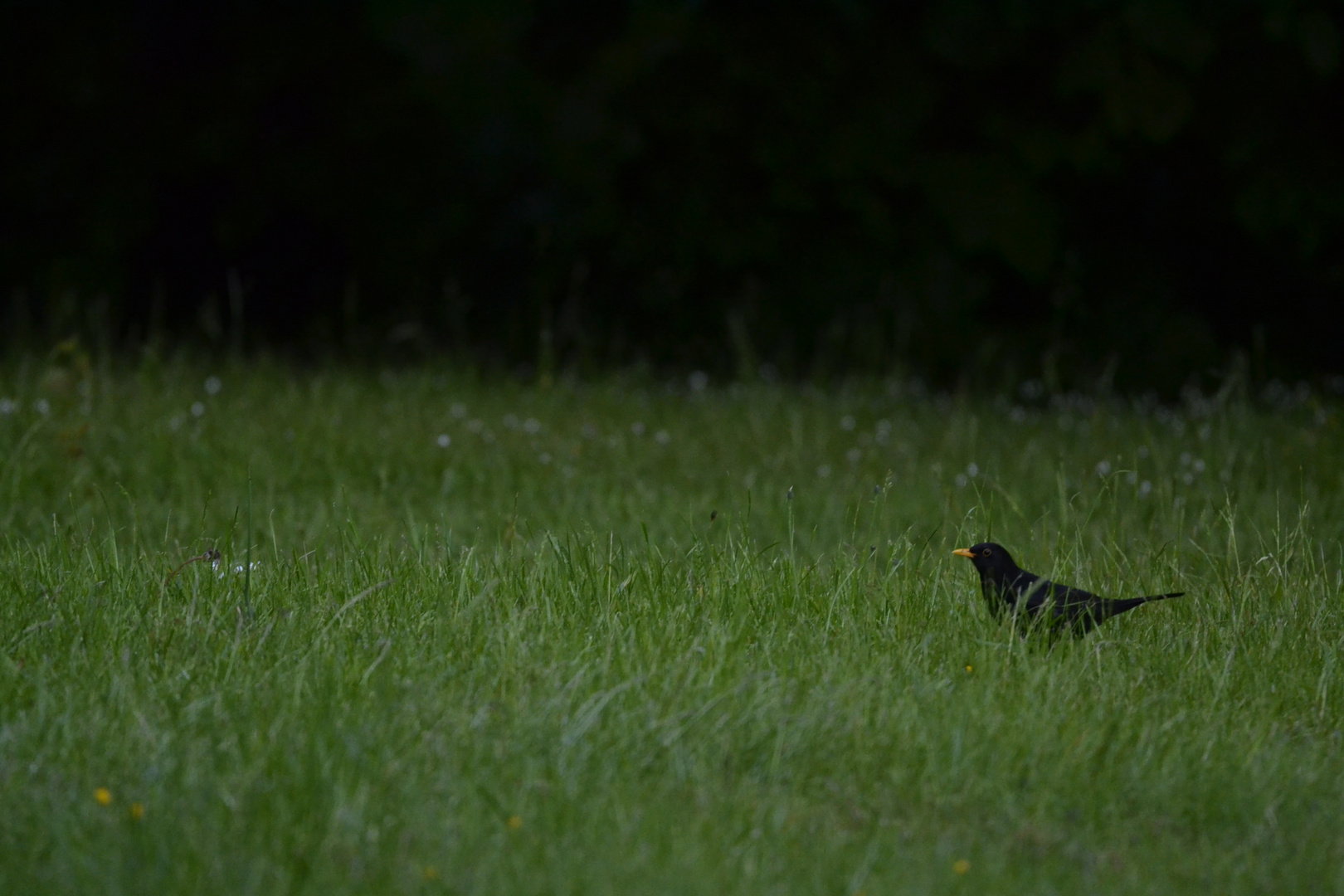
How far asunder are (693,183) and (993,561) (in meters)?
5.57

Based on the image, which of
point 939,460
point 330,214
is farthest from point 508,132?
point 939,460

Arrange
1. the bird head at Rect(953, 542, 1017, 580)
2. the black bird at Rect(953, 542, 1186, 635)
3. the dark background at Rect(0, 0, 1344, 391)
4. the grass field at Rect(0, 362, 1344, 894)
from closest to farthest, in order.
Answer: the grass field at Rect(0, 362, 1344, 894)
the black bird at Rect(953, 542, 1186, 635)
the bird head at Rect(953, 542, 1017, 580)
the dark background at Rect(0, 0, 1344, 391)

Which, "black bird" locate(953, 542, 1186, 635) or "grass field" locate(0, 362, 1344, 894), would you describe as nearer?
"grass field" locate(0, 362, 1344, 894)

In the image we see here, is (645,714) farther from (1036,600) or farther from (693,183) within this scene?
(693,183)

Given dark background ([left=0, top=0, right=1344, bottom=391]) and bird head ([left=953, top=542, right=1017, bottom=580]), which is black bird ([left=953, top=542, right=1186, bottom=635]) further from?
dark background ([left=0, top=0, right=1344, bottom=391])

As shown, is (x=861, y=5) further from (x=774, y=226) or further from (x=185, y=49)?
(x=185, y=49)

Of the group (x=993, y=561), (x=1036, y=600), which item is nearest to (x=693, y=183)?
(x=993, y=561)

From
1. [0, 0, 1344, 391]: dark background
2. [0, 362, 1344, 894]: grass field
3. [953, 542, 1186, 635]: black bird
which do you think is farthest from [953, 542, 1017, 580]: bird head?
[0, 0, 1344, 391]: dark background

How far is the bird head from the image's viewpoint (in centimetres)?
347

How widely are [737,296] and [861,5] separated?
6.35ft

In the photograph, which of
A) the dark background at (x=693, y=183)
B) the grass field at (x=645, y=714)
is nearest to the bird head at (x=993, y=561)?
the grass field at (x=645, y=714)

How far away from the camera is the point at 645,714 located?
278 centimetres

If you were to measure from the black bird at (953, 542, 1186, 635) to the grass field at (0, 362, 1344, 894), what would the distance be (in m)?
0.08

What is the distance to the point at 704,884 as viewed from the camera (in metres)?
2.22
